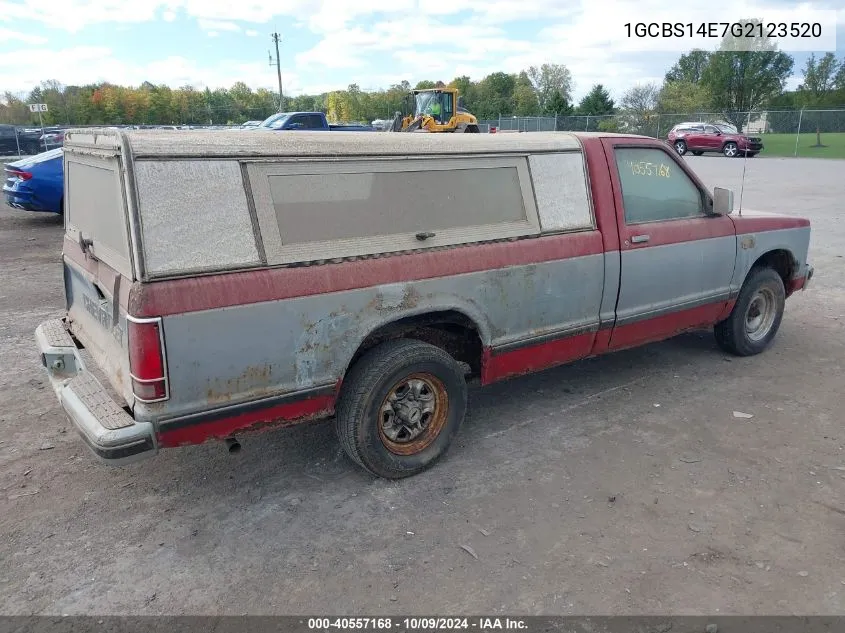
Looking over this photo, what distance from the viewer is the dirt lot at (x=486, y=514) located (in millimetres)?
2898

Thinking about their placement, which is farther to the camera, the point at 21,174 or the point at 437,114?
the point at 437,114

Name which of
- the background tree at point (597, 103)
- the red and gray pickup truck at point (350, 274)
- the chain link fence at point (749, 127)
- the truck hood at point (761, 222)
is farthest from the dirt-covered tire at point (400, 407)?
the background tree at point (597, 103)

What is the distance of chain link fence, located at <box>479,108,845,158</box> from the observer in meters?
34.3

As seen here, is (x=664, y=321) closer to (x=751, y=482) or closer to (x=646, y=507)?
(x=751, y=482)

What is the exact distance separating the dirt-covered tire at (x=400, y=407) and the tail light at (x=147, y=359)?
3.31 feet

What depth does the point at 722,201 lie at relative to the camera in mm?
5012

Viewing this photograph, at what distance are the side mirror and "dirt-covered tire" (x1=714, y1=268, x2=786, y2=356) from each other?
2.72 ft

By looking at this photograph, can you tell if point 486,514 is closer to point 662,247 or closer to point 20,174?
point 662,247

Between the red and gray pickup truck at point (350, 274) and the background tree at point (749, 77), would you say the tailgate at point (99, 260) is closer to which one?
the red and gray pickup truck at point (350, 274)

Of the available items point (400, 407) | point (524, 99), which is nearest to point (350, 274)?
point (400, 407)

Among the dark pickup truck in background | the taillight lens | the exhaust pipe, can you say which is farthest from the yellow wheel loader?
the exhaust pipe

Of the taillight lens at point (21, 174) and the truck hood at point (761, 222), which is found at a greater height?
the taillight lens at point (21, 174)

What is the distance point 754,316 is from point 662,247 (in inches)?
68.3

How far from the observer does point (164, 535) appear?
3.30 m
